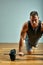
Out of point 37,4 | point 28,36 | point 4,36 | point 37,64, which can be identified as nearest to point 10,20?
point 4,36

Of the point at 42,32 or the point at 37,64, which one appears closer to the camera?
the point at 37,64

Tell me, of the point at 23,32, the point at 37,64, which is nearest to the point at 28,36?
the point at 23,32

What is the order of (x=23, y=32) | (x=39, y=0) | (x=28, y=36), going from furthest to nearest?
1. (x=39, y=0)
2. (x=28, y=36)
3. (x=23, y=32)

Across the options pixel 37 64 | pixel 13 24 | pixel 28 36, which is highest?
pixel 13 24

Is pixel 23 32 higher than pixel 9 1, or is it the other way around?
pixel 9 1

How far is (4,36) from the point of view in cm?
425

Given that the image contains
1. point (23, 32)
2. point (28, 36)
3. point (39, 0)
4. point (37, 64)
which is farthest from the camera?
point (39, 0)

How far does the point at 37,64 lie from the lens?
77.7 inches

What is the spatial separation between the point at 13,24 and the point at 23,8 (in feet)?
1.45

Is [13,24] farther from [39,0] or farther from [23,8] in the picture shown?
[39,0]

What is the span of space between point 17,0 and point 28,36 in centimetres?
202

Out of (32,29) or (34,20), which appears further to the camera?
(32,29)

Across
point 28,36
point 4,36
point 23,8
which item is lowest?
point 28,36

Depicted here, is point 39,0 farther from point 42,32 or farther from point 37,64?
point 37,64
